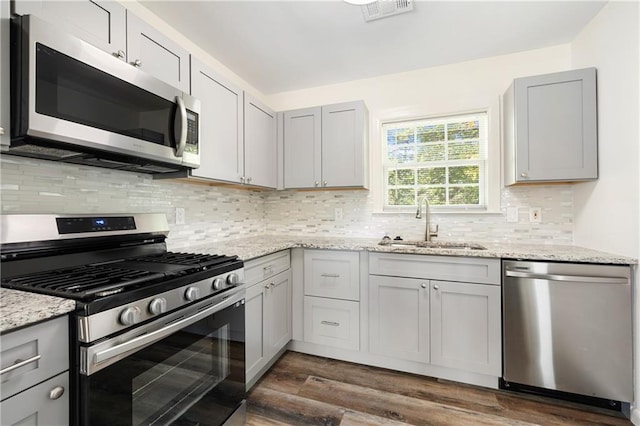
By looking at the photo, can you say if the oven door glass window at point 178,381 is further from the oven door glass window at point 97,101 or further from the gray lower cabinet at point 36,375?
the oven door glass window at point 97,101

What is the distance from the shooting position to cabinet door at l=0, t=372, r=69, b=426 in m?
0.72

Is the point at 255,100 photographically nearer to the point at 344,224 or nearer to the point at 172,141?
the point at 172,141

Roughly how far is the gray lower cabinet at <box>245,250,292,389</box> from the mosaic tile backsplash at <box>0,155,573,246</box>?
24.3 inches

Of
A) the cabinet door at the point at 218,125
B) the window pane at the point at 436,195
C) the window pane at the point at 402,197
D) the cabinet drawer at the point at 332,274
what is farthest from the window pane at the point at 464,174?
the cabinet door at the point at 218,125

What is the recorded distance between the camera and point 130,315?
3.19 feet

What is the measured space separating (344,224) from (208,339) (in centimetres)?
173

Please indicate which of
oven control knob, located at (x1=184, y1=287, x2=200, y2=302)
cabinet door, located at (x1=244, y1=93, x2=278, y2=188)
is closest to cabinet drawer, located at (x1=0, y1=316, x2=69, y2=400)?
oven control knob, located at (x1=184, y1=287, x2=200, y2=302)

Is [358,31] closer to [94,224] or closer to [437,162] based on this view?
[437,162]

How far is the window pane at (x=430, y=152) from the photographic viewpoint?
2.62m

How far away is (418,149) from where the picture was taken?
268cm

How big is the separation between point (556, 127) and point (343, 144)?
1549 millimetres

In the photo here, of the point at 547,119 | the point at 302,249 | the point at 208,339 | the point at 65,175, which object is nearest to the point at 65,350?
the point at 208,339

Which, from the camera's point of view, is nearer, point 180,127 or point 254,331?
point 180,127

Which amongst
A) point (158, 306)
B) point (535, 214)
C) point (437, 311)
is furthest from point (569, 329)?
point (158, 306)
